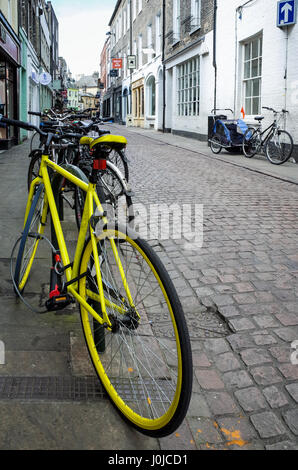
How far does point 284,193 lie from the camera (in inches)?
294

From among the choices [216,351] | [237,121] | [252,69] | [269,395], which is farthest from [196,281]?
[252,69]

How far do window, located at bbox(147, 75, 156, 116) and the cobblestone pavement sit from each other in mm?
22665

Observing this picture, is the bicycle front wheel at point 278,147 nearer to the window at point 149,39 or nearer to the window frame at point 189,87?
the window frame at point 189,87

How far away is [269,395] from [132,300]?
0.80 m

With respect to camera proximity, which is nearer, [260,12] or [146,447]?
[146,447]

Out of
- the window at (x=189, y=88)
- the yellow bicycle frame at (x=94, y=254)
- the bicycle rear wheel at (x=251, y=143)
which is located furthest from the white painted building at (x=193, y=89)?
the yellow bicycle frame at (x=94, y=254)

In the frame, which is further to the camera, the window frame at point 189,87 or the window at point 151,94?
the window at point 151,94

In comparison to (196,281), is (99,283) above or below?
above

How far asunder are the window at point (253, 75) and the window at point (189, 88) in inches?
194

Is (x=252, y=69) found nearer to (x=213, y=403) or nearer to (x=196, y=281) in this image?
(x=196, y=281)

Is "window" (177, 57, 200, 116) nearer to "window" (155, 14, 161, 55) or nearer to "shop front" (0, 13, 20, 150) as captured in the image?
"window" (155, 14, 161, 55)

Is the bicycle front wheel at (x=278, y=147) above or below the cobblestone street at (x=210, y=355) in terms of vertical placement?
above

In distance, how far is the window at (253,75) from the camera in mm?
13086
